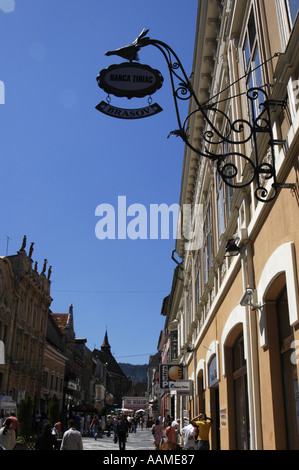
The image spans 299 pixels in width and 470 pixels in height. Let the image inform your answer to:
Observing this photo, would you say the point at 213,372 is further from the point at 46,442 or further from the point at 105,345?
the point at 105,345

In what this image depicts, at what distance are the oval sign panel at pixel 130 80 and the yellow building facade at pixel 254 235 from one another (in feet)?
3.19

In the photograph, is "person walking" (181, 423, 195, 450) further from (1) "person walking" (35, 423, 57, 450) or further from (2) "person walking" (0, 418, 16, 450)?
(2) "person walking" (0, 418, 16, 450)

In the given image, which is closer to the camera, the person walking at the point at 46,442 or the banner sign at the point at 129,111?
the banner sign at the point at 129,111

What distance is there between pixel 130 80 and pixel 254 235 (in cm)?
310

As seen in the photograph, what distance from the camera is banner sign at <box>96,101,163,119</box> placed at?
6.73 meters

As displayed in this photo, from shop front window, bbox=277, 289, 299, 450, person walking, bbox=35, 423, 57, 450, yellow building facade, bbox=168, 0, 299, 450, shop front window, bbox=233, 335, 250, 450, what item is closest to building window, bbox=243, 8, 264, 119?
yellow building facade, bbox=168, 0, 299, 450

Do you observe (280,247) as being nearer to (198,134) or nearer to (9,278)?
(198,134)

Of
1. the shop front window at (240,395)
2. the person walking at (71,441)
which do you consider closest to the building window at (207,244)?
the shop front window at (240,395)

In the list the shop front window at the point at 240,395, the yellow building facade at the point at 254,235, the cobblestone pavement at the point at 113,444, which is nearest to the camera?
the yellow building facade at the point at 254,235

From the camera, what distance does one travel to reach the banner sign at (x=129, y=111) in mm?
6727

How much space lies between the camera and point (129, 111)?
6.78 metres

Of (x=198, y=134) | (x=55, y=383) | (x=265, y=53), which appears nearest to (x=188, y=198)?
(x=198, y=134)

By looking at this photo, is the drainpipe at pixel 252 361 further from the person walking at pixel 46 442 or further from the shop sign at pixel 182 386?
the shop sign at pixel 182 386

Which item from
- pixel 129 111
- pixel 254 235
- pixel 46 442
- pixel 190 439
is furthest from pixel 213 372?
pixel 129 111
